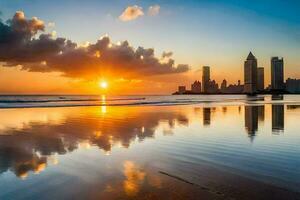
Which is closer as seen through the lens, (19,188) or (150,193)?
(150,193)

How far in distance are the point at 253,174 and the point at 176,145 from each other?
531 cm

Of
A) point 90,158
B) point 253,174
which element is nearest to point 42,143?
point 90,158

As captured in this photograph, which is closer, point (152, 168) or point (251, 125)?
point (152, 168)

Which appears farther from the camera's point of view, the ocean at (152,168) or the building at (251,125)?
the building at (251,125)

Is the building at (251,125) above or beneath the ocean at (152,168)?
beneath

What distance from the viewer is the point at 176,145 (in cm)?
1338

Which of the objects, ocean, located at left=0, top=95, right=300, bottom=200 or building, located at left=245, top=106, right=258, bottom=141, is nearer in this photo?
ocean, located at left=0, top=95, right=300, bottom=200

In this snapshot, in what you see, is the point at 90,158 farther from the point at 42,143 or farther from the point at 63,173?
the point at 42,143

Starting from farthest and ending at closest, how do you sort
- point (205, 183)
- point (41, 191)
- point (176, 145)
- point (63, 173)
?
point (176, 145), point (63, 173), point (205, 183), point (41, 191)

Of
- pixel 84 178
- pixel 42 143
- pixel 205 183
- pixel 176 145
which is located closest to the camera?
pixel 205 183

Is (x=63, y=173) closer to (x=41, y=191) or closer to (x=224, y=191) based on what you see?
(x=41, y=191)

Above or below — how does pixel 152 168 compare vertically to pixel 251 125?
above

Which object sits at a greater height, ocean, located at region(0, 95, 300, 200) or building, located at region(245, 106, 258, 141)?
ocean, located at region(0, 95, 300, 200)

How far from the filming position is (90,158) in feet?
35.4
